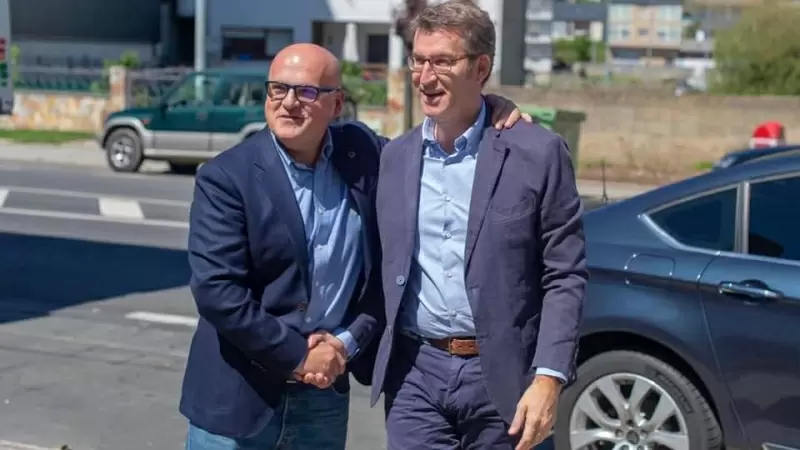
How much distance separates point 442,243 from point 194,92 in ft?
59.7

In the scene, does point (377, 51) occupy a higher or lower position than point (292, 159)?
lower

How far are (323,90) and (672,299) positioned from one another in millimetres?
2459

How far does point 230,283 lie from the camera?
3262mm

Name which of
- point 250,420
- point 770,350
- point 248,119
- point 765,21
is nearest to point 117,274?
point 770,350

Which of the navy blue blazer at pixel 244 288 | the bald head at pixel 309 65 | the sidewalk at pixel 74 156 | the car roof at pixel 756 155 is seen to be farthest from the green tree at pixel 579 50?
the navy blue blazer at pixel 244 288

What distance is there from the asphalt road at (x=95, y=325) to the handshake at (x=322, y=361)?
296cm

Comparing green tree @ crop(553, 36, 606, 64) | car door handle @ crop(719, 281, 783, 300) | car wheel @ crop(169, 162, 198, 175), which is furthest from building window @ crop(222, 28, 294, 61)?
green tree @ crop(553, 36, 606, 64)

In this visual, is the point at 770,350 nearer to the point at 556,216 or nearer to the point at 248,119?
the point at 556,216

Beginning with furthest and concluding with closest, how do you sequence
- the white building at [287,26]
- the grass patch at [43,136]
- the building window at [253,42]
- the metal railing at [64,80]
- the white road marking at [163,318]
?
the building window at [253,42], the white building at [287,26], the metal railing at [64,80], the grass patch at [43,136], the white road marking at [163,318]

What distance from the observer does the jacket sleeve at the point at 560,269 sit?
10.6 feet

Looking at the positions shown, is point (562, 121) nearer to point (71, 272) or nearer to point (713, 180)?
point (71, 272)


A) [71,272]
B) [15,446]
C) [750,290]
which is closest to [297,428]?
[750,290]

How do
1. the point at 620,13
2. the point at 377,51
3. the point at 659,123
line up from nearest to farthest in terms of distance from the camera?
the point at 659,123 < the point at 377,51 < the point at 620,13

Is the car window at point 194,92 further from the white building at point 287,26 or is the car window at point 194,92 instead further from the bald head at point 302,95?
the white building at point 287,26
